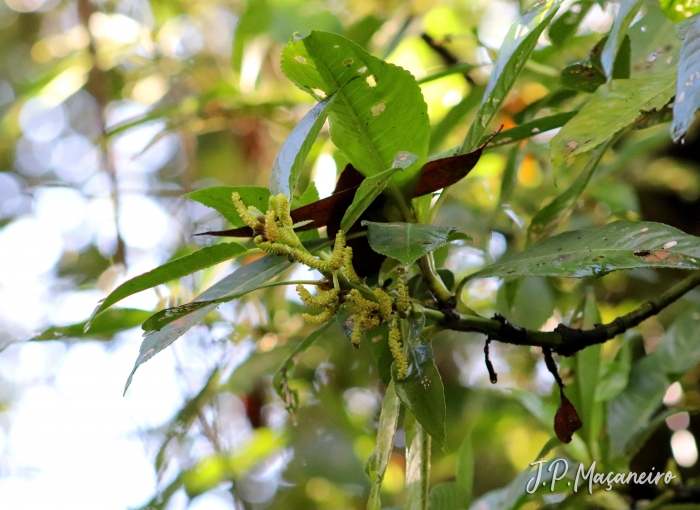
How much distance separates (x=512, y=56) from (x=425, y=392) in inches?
11.2

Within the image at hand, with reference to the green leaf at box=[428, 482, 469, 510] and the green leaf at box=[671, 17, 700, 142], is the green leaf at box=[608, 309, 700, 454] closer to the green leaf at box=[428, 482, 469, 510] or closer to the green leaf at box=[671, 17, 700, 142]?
the green leaf at box=[428, 482, 469, 510]

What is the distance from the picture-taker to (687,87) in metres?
0.44

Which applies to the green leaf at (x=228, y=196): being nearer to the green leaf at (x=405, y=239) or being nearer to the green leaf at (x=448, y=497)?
the green leaf at (x=405, y=239)

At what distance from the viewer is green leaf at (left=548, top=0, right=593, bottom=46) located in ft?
2.67

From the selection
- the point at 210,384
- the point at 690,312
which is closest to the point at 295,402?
the point at 210,384

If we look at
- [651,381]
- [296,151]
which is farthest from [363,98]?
[651,381]

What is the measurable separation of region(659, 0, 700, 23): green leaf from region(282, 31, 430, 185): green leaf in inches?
9.3

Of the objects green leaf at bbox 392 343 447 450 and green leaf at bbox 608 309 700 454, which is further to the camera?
A: green leaf at bbox 608 309 700 454

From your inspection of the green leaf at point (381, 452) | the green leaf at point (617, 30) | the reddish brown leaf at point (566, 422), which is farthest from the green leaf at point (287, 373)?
the green leaf at point (617, 30)

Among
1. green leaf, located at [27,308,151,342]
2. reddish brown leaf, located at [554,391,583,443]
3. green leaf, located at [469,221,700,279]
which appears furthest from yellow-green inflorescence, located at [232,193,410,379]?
green leaf, located at [27,308,151,342]

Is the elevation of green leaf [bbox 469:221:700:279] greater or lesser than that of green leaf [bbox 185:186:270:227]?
lesser

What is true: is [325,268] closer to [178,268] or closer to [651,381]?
[178,268]

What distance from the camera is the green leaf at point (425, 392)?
0.54 m

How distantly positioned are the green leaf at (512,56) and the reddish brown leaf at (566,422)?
276 millimetres
